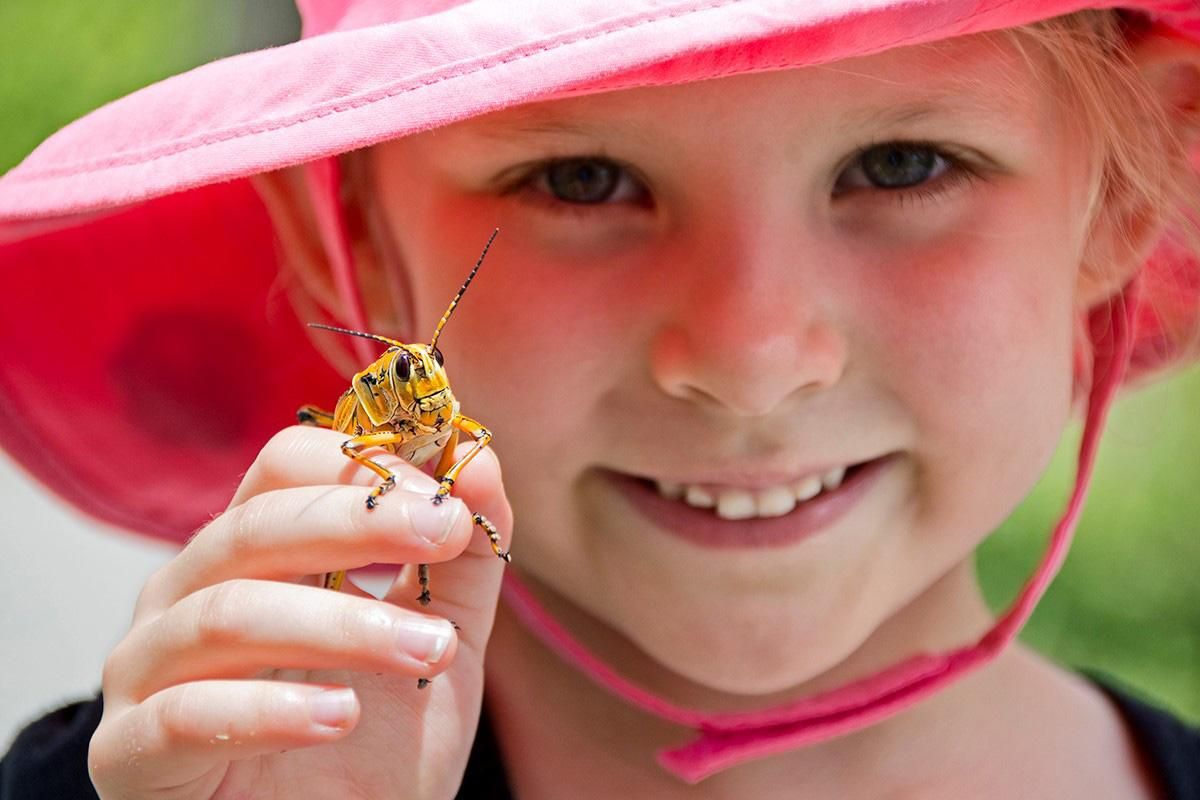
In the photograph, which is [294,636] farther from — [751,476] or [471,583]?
[751,476]

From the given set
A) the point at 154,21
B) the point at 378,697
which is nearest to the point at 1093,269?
the point at 378,697

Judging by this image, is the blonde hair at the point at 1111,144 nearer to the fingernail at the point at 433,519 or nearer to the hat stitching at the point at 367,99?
the hat stitching at the point at 367,99

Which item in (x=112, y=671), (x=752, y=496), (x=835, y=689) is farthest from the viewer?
(x=835, y=689)

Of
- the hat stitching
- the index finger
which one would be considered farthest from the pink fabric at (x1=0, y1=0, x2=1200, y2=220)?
the index finger

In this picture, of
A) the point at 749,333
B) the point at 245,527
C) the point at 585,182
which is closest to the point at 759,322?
the point at 749,333

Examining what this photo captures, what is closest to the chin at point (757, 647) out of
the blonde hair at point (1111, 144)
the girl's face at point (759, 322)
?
the girl's face at point (759, 322)

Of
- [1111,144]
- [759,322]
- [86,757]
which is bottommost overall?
[86,757]

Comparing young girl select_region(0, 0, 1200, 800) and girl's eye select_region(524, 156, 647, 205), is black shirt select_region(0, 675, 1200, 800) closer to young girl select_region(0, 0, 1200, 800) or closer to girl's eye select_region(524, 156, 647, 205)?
young girl select_region(0, 0, 1200, 800)

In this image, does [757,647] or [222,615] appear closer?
[222,615]
